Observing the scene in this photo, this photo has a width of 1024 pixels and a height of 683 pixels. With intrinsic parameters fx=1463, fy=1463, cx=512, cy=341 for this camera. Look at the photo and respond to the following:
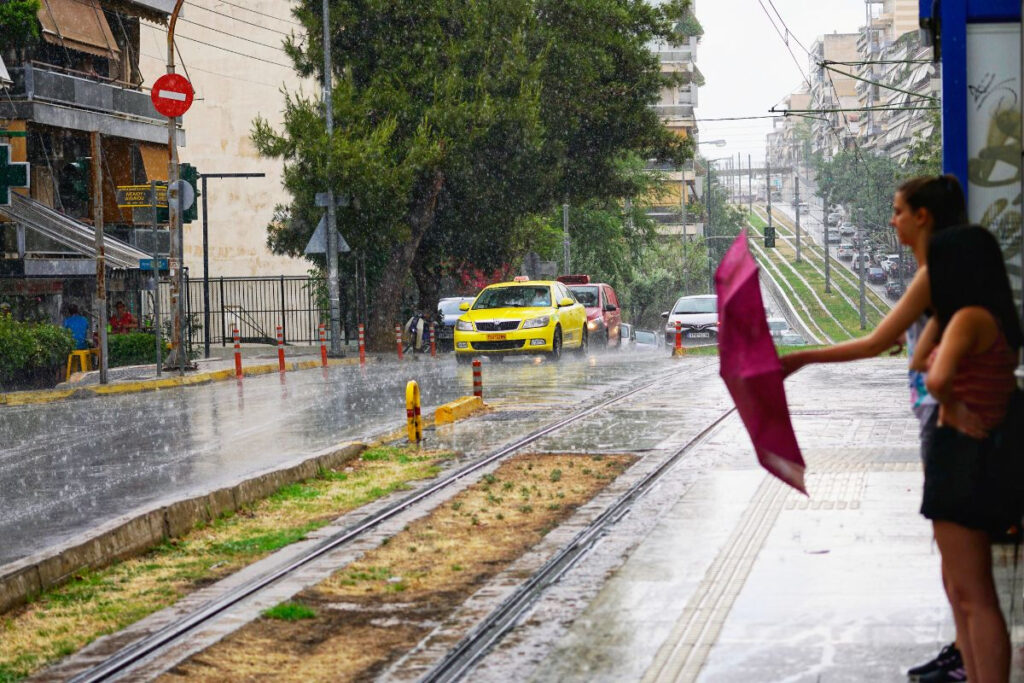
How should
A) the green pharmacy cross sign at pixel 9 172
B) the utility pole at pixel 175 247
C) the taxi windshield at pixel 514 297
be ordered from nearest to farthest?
the green pharmacy cross sign at pixel 9 172, the utility pole at pixel 175 247, the taxi windshield at pixel 514 297

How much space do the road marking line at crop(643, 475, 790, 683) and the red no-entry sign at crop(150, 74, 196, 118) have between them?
2028 centimetres

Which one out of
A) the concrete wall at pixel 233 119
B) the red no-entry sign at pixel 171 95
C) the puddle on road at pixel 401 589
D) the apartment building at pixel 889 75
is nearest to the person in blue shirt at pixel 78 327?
the red no-entry sign at pixel 171 95

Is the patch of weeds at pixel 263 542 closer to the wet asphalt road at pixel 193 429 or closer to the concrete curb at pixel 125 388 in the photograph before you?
the wet asphalt road at pixel 193 429

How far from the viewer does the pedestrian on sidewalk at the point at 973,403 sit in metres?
4.40

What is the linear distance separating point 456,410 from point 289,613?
389 inches

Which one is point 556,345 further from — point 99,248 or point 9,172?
point 9,172

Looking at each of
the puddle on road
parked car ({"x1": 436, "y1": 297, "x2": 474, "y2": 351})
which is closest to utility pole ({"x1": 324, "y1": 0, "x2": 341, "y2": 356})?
parked car ({"x1": 436, "y1": 297, "x2": 474, "y2": 351})

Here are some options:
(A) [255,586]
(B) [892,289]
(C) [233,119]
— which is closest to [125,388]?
(A) [255,586]

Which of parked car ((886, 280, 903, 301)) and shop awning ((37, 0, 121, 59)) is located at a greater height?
shop awning ((37, 0, 121, 59))

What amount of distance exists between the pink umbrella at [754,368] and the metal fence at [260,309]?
Answer: 130ft

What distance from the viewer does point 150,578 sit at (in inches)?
328

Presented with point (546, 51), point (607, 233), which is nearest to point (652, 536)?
point (546, 51)

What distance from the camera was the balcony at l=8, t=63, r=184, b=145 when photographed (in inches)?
1304

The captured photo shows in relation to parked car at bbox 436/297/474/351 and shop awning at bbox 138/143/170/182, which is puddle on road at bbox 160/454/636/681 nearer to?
parked car at bbox 436/297/474/351
